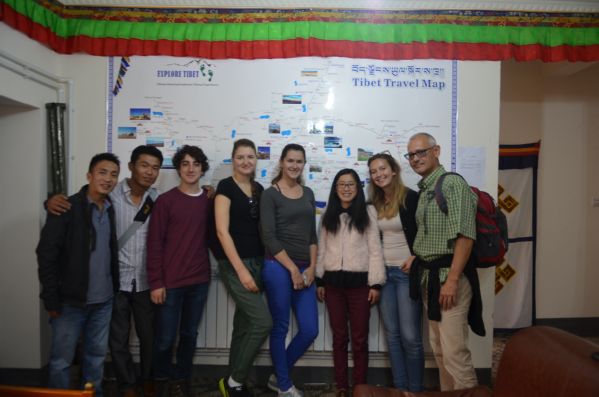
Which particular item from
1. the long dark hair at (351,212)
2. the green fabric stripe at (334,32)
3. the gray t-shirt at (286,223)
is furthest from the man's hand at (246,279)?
the green fabric stripe at (334,32)

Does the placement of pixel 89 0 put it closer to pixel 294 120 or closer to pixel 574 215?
pixel 294 120

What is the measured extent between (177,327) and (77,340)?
1.81 ft

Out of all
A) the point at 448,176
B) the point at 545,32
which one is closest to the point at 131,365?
the point at 448,176

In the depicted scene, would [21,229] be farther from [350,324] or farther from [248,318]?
[350,324]

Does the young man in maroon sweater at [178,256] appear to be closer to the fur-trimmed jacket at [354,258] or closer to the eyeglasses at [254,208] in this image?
the eyeglasses at [254,208]

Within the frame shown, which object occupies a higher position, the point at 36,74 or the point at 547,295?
the point at 36,74

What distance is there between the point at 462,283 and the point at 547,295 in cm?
232

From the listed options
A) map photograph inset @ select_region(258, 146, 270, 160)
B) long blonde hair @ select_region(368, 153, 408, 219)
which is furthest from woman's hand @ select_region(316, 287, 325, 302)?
map photograph inset @ select_region(258, 146, 270, 160)

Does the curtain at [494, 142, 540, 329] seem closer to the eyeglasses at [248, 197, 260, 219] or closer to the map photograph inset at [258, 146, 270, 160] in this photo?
the map photograph inset at [258, 146, 270, 160]

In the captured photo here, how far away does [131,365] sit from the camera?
84.1 inches

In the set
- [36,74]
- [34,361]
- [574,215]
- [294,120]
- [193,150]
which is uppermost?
[36,74]

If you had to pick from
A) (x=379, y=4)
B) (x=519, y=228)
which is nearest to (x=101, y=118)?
(x=379, y=4)

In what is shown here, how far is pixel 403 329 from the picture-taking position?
2125 mm

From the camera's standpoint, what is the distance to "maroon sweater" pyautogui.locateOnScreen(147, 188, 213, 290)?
2.08 metres
